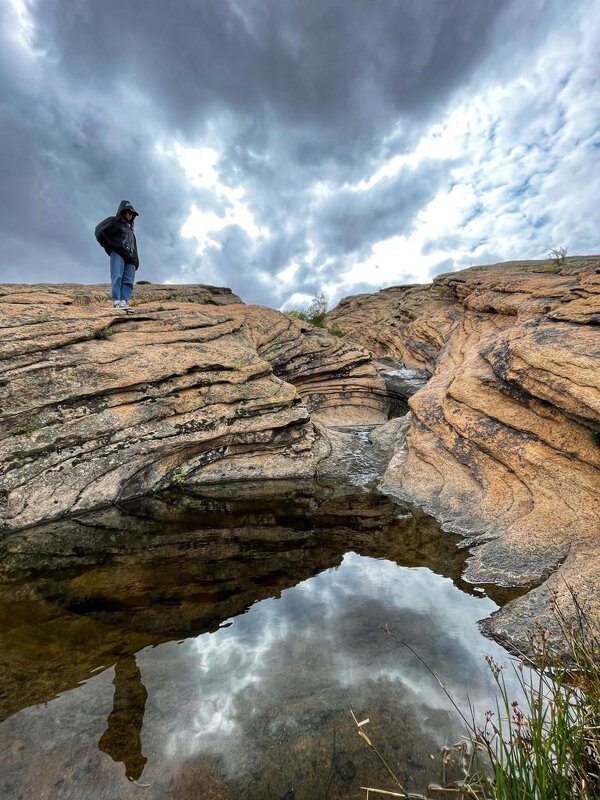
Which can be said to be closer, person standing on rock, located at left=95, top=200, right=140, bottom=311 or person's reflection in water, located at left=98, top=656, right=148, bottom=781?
person's reflection in water, located at left=98, top=656, right=148, bottom=781

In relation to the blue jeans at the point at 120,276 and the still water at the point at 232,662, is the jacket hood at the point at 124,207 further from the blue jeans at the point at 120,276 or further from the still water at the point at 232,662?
the still water at the point at 232,662

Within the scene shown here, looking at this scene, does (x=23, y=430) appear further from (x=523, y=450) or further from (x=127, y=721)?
(x=523, y=450)

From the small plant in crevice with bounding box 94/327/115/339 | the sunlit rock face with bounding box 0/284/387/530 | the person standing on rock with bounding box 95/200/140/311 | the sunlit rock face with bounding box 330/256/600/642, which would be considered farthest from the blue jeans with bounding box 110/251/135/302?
the sunlit rock face with bounding box 330/256/600/642

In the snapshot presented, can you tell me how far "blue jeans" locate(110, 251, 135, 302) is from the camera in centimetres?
1625

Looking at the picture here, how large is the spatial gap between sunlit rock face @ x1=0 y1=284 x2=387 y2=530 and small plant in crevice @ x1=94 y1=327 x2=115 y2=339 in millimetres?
52

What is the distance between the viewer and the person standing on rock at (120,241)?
1543cm

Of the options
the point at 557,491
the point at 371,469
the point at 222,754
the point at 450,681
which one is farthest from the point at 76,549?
the point at 557,491

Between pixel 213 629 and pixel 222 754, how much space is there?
1.96 m

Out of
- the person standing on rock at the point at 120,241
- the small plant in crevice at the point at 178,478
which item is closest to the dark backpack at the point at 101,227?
the person standing on rock at the point at 120,241

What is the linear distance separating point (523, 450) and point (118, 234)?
15.0 m

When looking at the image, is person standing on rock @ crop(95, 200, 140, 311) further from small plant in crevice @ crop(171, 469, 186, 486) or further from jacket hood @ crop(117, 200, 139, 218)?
small plant in crevice @ crop(171, 469, 186, 486)

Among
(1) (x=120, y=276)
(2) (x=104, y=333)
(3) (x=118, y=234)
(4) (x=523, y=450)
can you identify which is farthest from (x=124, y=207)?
(4) (x=523, y=450)

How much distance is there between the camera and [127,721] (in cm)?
443

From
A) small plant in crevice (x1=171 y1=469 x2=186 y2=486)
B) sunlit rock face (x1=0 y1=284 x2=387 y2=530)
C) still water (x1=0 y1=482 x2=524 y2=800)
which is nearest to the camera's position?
still water (x1=0 y1=482 x2=524 y2=800)
